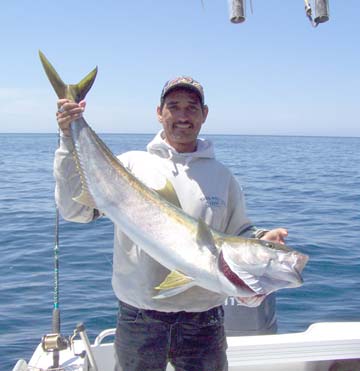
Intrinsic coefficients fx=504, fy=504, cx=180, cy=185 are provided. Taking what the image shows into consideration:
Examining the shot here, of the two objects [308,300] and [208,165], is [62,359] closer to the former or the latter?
[208,165]

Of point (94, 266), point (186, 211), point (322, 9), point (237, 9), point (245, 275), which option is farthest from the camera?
point (94, 266)

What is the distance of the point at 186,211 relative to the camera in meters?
3.37

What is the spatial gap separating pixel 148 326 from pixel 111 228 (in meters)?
9.36

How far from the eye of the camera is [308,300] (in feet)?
25.3

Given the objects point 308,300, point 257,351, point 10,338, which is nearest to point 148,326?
point 257,351

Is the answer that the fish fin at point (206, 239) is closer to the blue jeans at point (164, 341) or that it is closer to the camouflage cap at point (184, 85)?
the blue jeans at point (164, 341)

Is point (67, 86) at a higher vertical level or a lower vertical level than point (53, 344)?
higher

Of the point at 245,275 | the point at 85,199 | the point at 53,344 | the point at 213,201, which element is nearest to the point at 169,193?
the point at 213,201

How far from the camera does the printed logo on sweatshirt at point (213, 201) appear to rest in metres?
3.37

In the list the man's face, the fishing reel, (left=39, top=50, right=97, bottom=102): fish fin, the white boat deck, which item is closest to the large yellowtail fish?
(left=39, top=50, right=97, bottom=102): fish fin

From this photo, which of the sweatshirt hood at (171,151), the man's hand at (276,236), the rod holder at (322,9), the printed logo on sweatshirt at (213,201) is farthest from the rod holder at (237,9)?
the man's hand at (276,236)

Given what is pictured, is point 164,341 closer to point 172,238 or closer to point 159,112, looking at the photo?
point 172,238

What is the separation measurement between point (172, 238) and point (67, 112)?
100 centimetres

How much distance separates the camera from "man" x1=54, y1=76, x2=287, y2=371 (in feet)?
10.4
